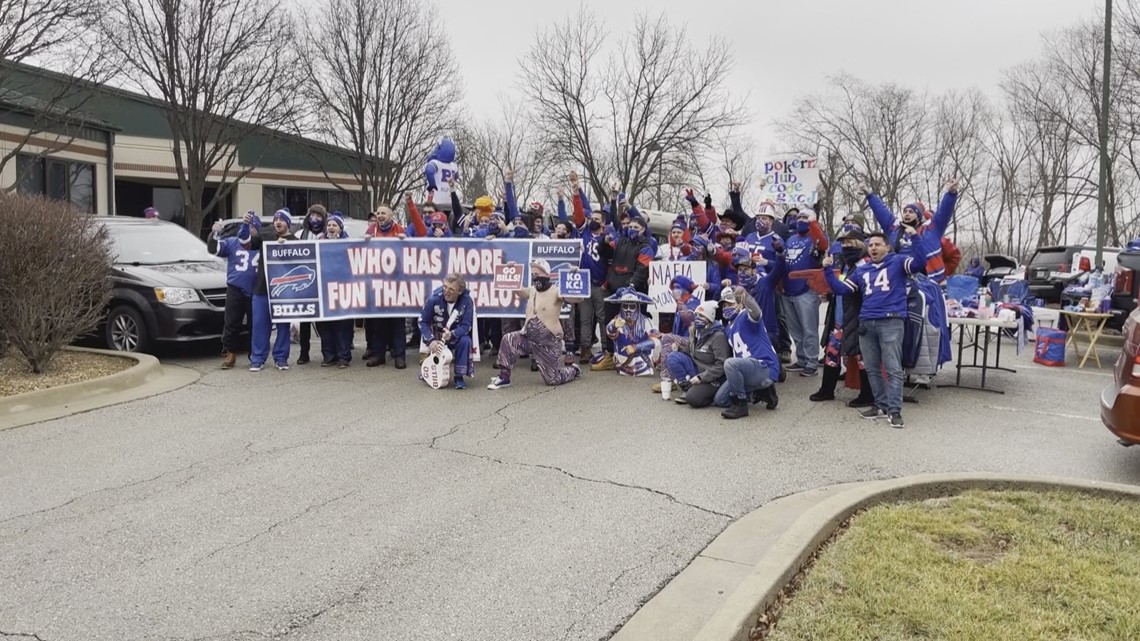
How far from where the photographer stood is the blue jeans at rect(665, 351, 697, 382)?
8.56m

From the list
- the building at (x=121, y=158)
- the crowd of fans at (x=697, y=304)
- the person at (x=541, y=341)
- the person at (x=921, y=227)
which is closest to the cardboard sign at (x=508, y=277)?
the crowd of fans at (x=697, y=304)

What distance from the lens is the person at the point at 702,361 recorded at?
8281mm

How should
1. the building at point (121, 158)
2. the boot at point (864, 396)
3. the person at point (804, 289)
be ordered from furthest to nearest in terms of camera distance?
the building at point (121, 158) → the person at point (804, 289) → the boot at point (864, 396)

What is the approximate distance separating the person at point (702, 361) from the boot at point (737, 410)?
0.36 m

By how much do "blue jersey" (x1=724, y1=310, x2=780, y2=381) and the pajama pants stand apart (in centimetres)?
215

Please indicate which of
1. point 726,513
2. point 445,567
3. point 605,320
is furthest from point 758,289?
point 445,567

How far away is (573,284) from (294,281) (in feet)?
11.6

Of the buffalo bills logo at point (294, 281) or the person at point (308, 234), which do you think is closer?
the buffalo bills logo at point (294, 281)

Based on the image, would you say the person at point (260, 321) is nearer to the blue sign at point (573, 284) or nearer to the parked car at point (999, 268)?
the blue sign at point (573, 284)

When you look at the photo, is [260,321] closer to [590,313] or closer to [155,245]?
[155,245]

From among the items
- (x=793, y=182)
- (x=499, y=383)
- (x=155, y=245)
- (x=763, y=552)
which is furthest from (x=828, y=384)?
(x=155, y=245)

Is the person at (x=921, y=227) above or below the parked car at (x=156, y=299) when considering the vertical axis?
above

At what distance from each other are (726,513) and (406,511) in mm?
1963

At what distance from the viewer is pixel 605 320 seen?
434 inches
